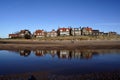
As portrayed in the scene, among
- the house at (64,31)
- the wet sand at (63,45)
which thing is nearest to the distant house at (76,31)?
the house at (64,31)

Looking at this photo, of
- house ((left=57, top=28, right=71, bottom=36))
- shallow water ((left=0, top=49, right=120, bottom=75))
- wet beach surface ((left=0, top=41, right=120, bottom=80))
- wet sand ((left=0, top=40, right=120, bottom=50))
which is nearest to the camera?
wet beach surface ((left=0, top=41, right=120, bottom=80))

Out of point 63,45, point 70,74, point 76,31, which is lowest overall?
point 63,45

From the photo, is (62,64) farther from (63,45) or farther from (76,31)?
(76,31)

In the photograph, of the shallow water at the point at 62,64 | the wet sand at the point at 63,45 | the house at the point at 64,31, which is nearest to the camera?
the shallow water at the point at 62,64

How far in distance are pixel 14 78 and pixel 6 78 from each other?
26.2 inches

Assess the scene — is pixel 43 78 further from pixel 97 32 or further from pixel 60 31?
pixel 97 32

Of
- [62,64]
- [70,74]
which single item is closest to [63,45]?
[62,64]

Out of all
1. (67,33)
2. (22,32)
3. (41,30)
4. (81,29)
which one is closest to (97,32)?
(81,29)

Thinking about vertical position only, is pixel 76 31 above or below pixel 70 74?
above

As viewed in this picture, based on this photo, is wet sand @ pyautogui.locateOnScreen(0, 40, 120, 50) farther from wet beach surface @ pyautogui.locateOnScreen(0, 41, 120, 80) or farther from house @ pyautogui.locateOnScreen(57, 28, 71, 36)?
house @ pyautogui.locateOnScreen(57, 28, 71, 36)

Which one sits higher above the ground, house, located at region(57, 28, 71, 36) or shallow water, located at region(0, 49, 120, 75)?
house, located at region(57, 28, 71, 36)

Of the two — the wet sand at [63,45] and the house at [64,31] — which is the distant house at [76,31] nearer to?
the house at [64,31]

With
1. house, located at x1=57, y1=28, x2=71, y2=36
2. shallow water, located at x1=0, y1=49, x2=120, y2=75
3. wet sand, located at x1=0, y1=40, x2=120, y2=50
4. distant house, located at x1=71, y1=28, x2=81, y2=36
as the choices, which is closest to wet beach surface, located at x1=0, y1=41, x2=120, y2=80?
wet sand, located at x1=0, y1=40, x2=120, y2=50

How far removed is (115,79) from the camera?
14977mm
